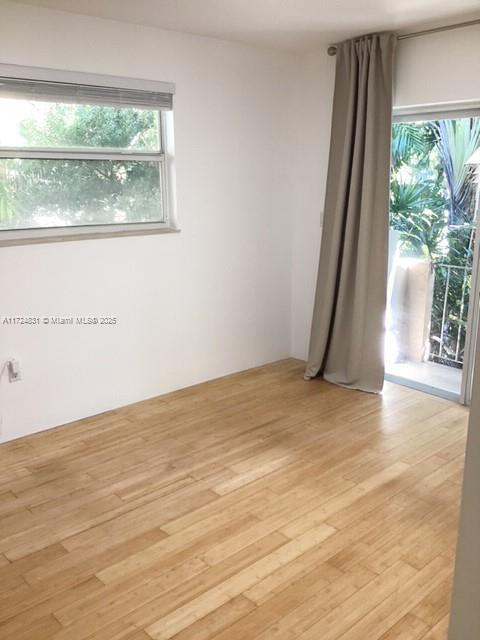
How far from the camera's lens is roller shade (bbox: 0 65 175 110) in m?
3.17

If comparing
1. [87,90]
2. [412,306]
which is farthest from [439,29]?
[87,90]

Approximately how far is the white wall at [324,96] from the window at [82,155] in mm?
1212

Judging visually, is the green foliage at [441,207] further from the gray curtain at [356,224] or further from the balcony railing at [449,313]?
the gray curtain at [356,224]

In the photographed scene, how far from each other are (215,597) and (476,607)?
1.31 m

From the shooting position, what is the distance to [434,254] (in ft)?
13.2

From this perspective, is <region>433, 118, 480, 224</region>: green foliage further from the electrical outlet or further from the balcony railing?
the electrical outlet

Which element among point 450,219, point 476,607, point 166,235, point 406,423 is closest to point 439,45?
point 450,219

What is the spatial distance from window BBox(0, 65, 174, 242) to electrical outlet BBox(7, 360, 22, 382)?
0.73 metres

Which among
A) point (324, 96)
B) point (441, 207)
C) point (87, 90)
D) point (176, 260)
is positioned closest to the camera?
point (87, 90)

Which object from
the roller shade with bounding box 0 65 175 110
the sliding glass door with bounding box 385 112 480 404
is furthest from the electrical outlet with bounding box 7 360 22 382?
the sliding glass door with bounding box 385 112 480 404

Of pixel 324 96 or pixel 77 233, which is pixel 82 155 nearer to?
pixel 77 233

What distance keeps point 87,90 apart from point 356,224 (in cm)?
198

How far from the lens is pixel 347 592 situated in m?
2.20

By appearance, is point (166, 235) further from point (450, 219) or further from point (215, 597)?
point (215, 597)
